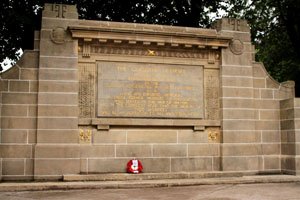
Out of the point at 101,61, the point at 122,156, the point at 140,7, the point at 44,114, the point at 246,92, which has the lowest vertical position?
the point at 122,156

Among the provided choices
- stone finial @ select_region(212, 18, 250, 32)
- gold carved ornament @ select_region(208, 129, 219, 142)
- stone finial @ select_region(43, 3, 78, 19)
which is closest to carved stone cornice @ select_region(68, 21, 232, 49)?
stone finial @ select_region(212, 18, 250, 32)

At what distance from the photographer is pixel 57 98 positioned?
1321 cm

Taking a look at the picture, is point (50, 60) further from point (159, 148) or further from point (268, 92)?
point (268, 92)

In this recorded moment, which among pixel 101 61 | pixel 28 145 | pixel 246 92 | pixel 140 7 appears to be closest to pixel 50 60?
pixel 101 61

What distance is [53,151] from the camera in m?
12.9

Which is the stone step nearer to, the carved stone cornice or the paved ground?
the paved ground

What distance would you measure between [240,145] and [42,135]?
276 inches

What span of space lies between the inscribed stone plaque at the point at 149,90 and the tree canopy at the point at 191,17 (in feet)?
21.3

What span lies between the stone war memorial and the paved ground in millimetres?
1840

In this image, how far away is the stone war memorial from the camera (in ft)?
42.7

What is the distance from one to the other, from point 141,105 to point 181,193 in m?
4.20

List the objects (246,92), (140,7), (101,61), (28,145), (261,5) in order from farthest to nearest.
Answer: (261,5) → (140,7) → (246,92) → (101,61) → (28,145)

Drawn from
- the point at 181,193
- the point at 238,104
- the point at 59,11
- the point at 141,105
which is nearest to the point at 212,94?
the point at 238,104

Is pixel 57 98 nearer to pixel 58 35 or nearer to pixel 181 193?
pixel 58 35
